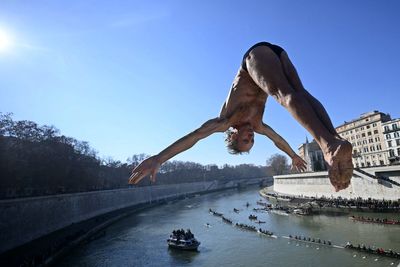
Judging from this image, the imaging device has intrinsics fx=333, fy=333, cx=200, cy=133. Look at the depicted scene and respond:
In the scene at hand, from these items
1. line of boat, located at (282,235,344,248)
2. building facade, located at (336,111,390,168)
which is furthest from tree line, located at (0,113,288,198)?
building facade, located at (336,111,390,168)

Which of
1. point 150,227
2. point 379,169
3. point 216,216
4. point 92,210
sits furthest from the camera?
point 216,216

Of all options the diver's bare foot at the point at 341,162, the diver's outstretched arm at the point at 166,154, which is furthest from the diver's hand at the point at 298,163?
the diver's bare foot at the point at 341,162

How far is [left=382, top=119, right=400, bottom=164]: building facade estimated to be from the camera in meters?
46.9

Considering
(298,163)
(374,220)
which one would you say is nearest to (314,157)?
(374,220)

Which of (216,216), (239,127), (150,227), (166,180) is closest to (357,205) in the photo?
(216,216)

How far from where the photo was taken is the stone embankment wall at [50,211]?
21.6 meters

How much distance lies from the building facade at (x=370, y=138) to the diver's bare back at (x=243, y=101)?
1957 inches

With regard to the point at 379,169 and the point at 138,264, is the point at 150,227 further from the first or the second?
the point at 379,169

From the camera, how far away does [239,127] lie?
147 inches

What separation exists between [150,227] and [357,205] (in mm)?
20654

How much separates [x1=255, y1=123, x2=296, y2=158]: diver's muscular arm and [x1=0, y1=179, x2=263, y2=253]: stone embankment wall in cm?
2145

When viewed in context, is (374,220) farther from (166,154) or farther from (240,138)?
(166,154)

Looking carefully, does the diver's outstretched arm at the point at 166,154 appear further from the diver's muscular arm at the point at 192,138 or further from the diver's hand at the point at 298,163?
the diver's hand at the point at 298,163

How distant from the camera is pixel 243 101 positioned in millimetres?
3555
